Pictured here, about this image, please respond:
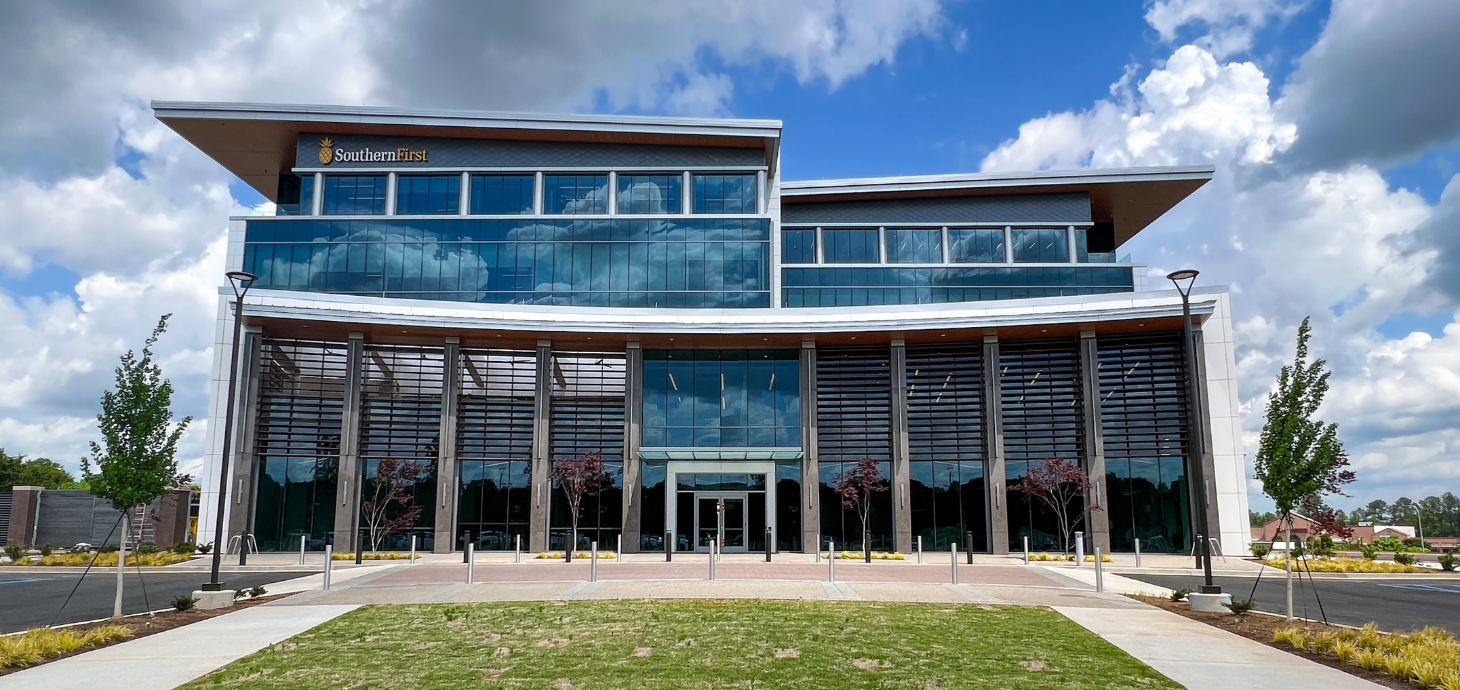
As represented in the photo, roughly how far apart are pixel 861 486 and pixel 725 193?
16.2 metres

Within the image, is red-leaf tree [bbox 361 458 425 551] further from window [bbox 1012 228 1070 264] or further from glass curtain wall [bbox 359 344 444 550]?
window [bbox 1012 228 1070 264]

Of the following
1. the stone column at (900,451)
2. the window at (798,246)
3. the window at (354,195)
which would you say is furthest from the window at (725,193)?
the window at (354,195)

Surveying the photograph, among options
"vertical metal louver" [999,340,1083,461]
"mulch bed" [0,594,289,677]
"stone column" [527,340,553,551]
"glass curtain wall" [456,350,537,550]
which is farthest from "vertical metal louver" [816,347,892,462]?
"mulch bed" [0,594,289,677]

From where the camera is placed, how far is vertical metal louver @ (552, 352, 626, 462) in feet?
124

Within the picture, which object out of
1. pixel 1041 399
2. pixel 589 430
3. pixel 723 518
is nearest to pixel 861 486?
pixel 723 518

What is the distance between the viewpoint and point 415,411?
37.5 m

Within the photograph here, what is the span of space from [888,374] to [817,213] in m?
17.6

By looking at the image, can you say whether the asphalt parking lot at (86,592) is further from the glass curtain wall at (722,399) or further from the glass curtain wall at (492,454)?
the glass curtain wall at (722,399)

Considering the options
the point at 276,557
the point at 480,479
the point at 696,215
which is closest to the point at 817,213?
the point at 696,215

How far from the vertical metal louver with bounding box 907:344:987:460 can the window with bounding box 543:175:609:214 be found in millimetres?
17092

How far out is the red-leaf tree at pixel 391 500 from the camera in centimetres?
3478

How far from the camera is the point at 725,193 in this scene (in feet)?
146

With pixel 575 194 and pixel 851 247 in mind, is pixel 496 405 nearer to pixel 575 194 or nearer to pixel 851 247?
pixel 575 194

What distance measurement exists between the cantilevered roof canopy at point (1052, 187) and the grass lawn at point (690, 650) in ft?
120
